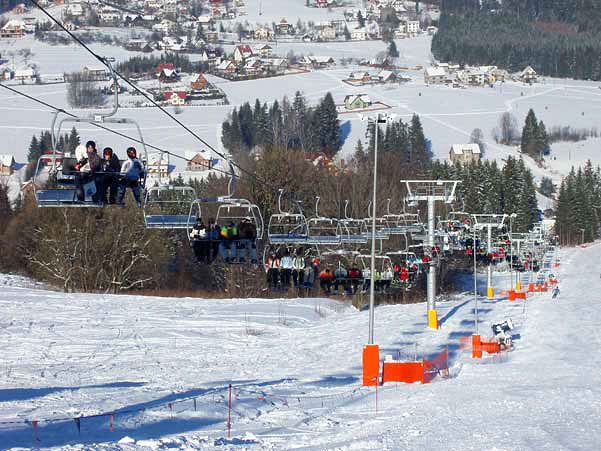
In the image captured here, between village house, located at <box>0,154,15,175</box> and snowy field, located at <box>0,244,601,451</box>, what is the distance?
215 feet

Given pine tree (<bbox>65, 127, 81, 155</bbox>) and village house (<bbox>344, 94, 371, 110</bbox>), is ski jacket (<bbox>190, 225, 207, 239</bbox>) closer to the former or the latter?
pine tree (<bbox>65, 127, 81, 155</bbox>)

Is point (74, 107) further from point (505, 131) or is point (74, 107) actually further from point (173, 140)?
point (505, 131)

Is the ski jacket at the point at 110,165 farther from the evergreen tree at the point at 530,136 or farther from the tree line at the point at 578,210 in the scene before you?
the evergreen tree at the point at 530,136

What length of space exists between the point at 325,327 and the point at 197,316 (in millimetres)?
6332

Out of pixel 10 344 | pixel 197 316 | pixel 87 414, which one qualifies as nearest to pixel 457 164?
pixel 197 316

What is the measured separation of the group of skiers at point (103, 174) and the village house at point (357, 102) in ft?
464

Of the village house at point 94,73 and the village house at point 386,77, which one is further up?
the village house at point 94,73

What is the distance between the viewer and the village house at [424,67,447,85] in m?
187

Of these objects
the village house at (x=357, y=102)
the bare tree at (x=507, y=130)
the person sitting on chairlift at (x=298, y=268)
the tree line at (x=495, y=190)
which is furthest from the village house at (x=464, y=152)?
the person sitting on chairlift at (x=298, y=268)

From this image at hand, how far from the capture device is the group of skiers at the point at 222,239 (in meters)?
21.9

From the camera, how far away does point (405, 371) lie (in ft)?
89.8

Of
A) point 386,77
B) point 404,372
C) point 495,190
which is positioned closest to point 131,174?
point 404,372

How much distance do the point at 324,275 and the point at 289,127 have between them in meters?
109

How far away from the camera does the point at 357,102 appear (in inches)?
6265
